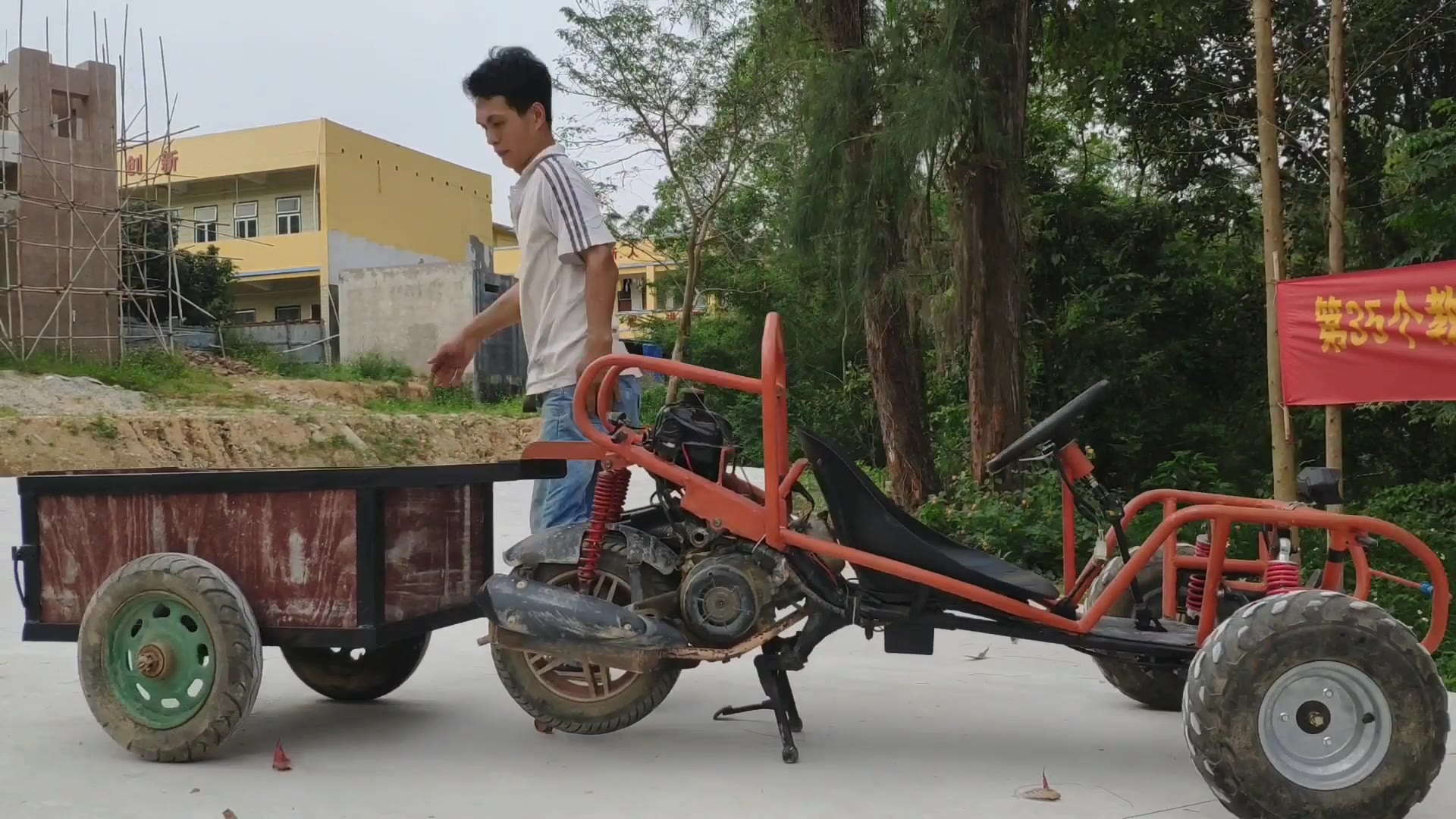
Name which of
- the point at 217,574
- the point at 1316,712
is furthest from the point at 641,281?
the point at 1316,712

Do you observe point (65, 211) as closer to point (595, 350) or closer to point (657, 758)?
point (595, 350)

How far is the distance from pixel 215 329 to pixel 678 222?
1086cm

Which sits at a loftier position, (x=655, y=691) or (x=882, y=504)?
(x=882, y=504)

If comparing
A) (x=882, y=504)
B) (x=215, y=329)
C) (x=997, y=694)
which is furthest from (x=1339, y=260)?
(x=215, y=329)

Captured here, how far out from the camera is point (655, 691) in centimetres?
350

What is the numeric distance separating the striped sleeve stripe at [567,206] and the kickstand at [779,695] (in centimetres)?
133

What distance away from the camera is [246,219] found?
3403cm

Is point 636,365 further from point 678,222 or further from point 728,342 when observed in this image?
point 728,342

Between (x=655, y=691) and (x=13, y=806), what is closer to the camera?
(x=13, y=806)

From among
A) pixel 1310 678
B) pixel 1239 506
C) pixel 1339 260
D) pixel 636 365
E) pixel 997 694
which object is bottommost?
pixel 997 694

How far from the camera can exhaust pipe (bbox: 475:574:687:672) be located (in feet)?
10.7

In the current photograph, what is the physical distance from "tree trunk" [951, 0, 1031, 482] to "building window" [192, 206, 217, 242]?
29.2m

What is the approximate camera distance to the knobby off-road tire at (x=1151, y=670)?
376 cm

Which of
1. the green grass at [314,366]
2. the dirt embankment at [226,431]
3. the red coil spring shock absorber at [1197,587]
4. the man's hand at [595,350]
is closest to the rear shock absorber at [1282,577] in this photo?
the red coil spring shock absorber at [1197,587]
